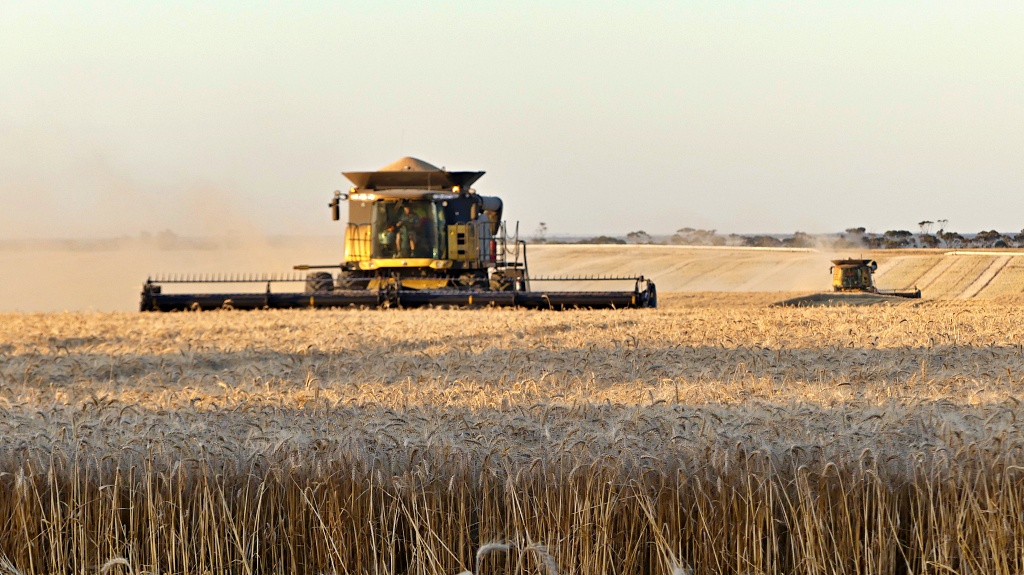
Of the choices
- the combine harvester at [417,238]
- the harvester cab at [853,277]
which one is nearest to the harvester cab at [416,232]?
the combine harvester at [417,238]

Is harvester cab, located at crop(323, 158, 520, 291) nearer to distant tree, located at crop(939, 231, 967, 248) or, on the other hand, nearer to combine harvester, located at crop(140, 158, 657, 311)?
combine harvester, located at crop(140, 158, 657, 311)

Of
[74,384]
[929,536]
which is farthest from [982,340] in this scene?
[74,384]

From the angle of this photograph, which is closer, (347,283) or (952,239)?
(347,283)

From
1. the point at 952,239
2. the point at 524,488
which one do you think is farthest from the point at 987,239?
the point at 524,488

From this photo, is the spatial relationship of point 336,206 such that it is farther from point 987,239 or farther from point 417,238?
point 987,239

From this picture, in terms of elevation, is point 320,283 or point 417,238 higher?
point 417,238

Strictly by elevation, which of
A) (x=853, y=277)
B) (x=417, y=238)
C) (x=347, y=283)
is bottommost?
(x=853, y=277)

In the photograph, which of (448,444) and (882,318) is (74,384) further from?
(882,318)

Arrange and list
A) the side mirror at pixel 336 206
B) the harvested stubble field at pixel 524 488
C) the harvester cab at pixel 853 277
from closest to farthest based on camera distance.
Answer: the harvested stubble field at pixel 524 488
the side mirror at pixel 336 206
the harvester cab at pixel 853 277

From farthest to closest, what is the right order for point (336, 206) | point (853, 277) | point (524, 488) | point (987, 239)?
point (987, 239) → point (853, 277) → point (336, 206) → point (524, 488)

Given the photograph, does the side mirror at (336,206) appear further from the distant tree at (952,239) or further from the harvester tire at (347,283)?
the distant tree at (952,239)

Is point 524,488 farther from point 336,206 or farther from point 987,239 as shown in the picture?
point 987,239

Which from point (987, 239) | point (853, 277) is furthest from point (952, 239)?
point (853, 277)

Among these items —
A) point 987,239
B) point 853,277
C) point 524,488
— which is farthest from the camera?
point 987,239
